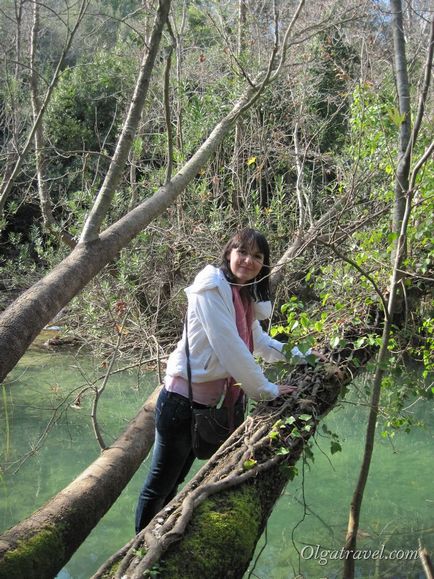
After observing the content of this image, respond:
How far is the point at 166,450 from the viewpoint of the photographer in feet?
7.26

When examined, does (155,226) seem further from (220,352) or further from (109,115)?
(109,115)

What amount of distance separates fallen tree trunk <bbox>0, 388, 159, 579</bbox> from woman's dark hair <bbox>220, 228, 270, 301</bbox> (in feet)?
3.87

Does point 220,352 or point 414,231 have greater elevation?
point 414,231

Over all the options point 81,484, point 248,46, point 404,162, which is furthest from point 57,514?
point 248,46

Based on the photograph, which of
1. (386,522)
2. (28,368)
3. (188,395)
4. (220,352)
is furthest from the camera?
(28,368)

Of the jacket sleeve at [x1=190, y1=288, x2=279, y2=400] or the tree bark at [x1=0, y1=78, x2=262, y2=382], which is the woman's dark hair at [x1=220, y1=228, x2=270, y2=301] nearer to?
the jacket sleeve at [x1=190, y1=288, x2=279, y2=400]

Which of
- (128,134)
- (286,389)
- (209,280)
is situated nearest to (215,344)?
(209,280)

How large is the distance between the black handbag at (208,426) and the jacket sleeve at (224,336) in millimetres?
133

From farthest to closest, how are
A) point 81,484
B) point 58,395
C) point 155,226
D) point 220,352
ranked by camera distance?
point 58,395 < point 155,226 < point 81,484 < point 220,352

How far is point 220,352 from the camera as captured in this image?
1994 millimetres

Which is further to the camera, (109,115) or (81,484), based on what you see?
(109,115)

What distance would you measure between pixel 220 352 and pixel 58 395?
4.98 metres

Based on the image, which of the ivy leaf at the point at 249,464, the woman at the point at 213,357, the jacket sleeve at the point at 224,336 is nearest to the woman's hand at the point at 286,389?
the woman at the point at 213,357

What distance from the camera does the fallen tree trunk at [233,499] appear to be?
152cm
